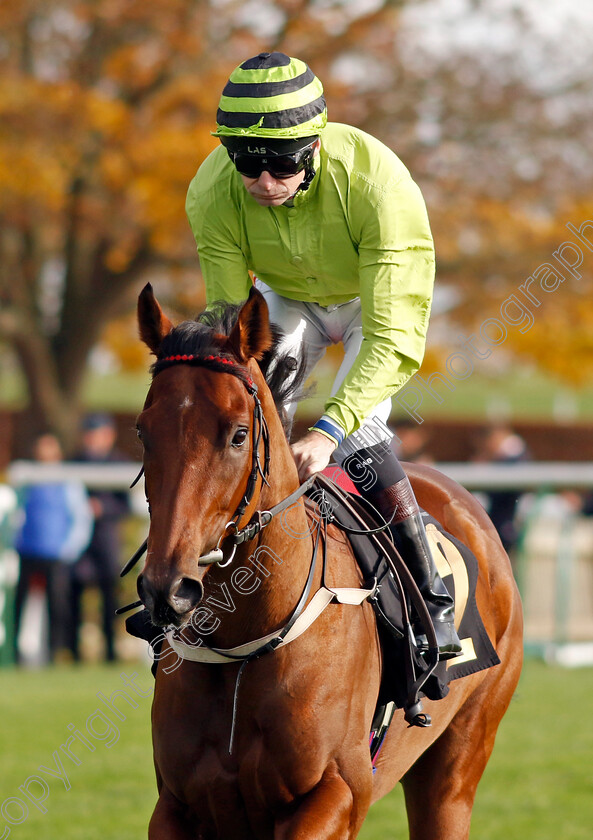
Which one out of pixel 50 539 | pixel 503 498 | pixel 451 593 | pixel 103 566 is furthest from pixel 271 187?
pixel 503 498

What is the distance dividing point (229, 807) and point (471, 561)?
61.3 inches

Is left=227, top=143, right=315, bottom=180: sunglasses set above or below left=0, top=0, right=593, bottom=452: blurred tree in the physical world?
above

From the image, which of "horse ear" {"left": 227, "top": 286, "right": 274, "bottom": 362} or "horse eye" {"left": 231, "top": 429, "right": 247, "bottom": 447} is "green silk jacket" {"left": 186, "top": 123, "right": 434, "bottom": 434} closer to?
"horse ear" {"left": 227, "top": 286, "right": 274, "bottom": 362}

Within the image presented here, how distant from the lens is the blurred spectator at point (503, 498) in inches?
436

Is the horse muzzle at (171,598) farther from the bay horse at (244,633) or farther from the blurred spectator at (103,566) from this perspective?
the blurred spectator at (103,566)

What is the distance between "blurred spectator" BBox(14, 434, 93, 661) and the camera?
10.3 meters

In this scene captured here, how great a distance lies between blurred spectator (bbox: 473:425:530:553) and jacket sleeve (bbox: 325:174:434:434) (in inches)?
278

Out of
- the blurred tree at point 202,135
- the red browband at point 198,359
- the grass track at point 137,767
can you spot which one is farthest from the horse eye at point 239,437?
the blurred tree at point 202,135

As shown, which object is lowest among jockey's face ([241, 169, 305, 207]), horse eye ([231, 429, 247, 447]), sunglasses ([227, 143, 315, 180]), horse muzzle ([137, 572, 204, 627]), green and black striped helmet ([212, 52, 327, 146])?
horse muzzle ([137, 572, 204, 627])

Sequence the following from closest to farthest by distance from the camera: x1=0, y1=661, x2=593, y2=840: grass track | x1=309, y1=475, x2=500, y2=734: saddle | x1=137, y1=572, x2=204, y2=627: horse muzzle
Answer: x1=137, y1=572, x2=204, y2=627: horse muzzle → x1=309, y1=475, x2=500, y2=734: saddle → x1=0, y1=661, x2=593, y2=840: grass track

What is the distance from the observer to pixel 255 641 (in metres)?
3.21

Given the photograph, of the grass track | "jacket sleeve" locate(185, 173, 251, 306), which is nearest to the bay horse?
"jacket sleeve" locate(185, 173, 251, 306)

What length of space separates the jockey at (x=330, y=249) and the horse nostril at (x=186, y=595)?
729mm

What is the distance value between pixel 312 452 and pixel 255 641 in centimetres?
55
